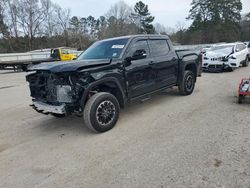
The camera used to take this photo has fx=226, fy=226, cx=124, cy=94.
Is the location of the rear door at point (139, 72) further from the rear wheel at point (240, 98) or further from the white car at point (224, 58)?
the white car at point (224, 58)

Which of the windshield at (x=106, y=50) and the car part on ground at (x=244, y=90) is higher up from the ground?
the windshield at (x=106, y=50)

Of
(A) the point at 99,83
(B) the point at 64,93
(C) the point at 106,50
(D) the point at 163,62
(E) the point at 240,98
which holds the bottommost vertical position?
(E) the point at 240,98

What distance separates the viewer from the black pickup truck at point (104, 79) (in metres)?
4.18

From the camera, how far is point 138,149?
3730 millimetres

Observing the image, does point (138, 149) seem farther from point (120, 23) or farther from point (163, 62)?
point (120, 23)

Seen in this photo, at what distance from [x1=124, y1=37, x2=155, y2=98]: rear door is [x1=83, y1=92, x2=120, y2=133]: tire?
67cm

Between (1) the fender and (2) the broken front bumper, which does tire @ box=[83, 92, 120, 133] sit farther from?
(2) the broken front bumper

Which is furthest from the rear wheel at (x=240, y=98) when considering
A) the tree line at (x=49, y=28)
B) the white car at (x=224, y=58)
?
the tree line at (x=49, y=28)

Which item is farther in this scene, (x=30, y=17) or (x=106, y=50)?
(x=30, y=17)

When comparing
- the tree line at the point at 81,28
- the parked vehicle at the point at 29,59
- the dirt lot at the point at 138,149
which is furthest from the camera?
the tree line at the point at 81,28

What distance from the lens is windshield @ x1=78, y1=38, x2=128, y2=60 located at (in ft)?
16.8

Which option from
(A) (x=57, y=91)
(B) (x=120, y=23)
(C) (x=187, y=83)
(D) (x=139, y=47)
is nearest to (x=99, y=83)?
(A) (x=57, y=91)

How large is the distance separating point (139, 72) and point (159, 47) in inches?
50.6

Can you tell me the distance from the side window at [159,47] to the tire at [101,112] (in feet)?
6.37
